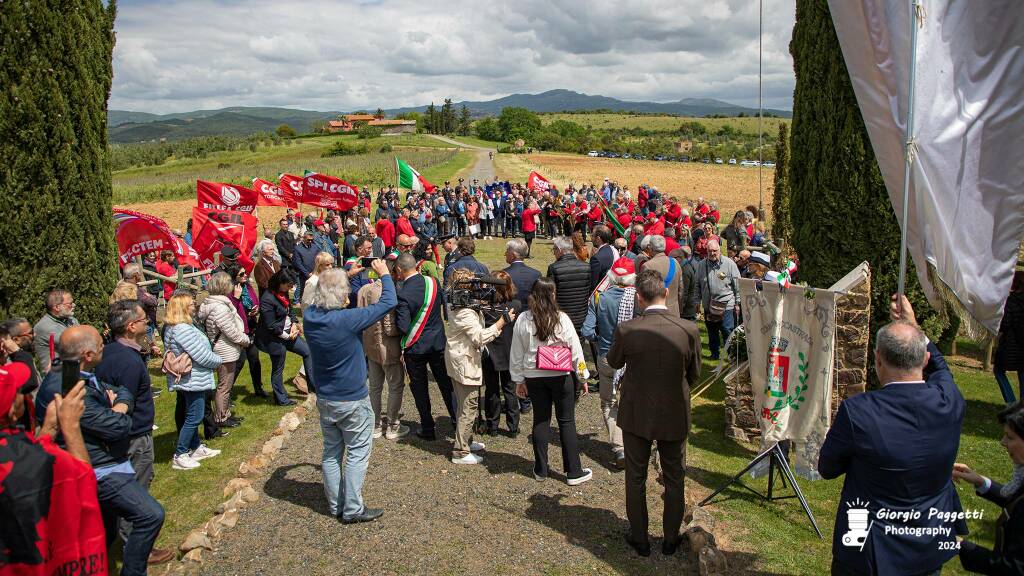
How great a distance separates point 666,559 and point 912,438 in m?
2.44

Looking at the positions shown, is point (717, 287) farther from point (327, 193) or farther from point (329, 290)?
point (327, 193)

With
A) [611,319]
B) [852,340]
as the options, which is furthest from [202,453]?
[852,340]

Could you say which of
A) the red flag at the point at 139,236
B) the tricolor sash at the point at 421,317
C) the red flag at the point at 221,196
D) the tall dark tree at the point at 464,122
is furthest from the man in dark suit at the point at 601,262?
the tall dark tree at the point at 464,122

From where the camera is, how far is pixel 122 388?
4555mm

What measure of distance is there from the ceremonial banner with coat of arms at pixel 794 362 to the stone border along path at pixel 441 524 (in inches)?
42.1

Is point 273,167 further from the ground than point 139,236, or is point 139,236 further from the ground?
point 273,167

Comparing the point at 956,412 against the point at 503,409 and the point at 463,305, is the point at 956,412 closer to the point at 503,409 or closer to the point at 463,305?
the point at 463,305

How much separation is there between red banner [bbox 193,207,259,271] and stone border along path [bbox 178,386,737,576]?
6.28 m

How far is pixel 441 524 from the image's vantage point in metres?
5.57

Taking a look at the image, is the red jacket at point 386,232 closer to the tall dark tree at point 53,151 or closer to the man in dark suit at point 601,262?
the man in dark suit at point 601,262

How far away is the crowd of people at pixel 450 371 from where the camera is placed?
3.27m

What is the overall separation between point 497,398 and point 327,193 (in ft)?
34.1

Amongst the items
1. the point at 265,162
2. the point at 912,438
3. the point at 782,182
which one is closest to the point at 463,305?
the point at 912,438

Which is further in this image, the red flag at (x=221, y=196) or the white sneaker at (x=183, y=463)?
the red flag at (x=221, y=196)
